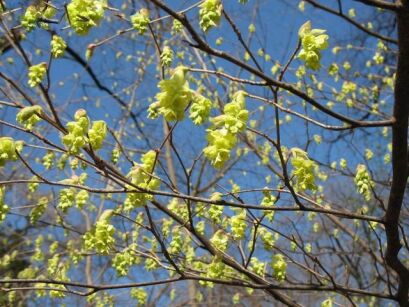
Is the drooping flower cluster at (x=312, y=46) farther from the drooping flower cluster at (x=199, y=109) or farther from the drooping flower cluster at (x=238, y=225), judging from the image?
the drooping flower cluster at (x=238, y=225)

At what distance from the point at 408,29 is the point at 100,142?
1.37 metres

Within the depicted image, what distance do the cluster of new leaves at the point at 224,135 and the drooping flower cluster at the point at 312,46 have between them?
1.25ft

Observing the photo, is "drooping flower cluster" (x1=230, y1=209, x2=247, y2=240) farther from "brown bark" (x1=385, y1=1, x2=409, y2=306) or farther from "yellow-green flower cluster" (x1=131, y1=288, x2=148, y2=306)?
"yellow-green flower cluster" (x1=131, y1=288, x2=148, y2=306)

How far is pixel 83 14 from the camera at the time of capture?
228 cm

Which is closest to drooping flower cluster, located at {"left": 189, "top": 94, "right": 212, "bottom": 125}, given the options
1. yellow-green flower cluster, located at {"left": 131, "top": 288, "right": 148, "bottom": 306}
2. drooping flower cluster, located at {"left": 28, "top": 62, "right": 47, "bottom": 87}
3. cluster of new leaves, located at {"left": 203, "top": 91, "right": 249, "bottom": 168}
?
cluster of new leaves, located at {"left": 203, "top": 91, "right": 249, "bottom": 168}

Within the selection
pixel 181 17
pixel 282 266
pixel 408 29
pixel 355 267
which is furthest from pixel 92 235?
pixel 355 267

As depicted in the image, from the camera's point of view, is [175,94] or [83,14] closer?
[175,94]

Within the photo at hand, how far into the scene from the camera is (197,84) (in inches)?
283

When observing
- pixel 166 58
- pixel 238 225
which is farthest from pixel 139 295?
pixel 166 58

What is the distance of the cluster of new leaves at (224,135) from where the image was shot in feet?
6.54

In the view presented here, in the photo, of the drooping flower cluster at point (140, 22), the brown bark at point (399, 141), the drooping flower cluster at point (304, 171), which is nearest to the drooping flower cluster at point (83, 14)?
the drooping flower cluster at point (140, 22)

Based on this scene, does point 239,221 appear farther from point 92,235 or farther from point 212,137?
point 212,137

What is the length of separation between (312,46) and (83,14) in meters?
0.97

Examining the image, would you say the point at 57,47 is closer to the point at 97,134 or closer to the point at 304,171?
the point at 97,134
